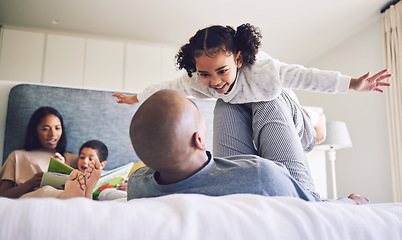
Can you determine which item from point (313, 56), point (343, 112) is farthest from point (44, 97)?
point (313, 56)

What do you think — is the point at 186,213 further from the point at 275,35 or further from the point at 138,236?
the point at 275,35

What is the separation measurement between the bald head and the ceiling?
358cm

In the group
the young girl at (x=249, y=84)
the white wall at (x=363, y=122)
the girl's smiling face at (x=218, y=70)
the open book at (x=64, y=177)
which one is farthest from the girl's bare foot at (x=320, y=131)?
the white wall at (x=363, y=122)

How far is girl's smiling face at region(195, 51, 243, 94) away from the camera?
1.28 metres

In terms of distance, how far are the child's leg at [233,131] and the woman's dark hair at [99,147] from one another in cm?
103

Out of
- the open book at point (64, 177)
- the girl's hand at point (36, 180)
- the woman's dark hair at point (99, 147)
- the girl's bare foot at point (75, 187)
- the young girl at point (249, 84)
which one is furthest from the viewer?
the woman's dark hair at point (99, 147)

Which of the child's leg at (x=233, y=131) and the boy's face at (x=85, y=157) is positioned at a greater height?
the child's leg at (x=233, y=131)

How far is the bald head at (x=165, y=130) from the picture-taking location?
67 centimetres

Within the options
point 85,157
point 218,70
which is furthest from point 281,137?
point 85,157

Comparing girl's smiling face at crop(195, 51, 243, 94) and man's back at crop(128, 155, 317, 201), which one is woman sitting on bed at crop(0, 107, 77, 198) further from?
man's back at crop(128, 155, 317, 201)

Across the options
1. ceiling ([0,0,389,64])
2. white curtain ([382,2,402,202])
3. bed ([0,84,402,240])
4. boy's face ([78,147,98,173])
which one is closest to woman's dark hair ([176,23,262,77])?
bed ([0,84,402,240])

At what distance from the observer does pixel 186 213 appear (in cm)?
48

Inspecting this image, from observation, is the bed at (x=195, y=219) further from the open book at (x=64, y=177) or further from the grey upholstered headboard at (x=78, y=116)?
the grey upholstered headboard at (x=78, y=116)

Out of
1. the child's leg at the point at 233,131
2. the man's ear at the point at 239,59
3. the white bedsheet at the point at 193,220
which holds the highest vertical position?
the man's ear at the point at 239,59
